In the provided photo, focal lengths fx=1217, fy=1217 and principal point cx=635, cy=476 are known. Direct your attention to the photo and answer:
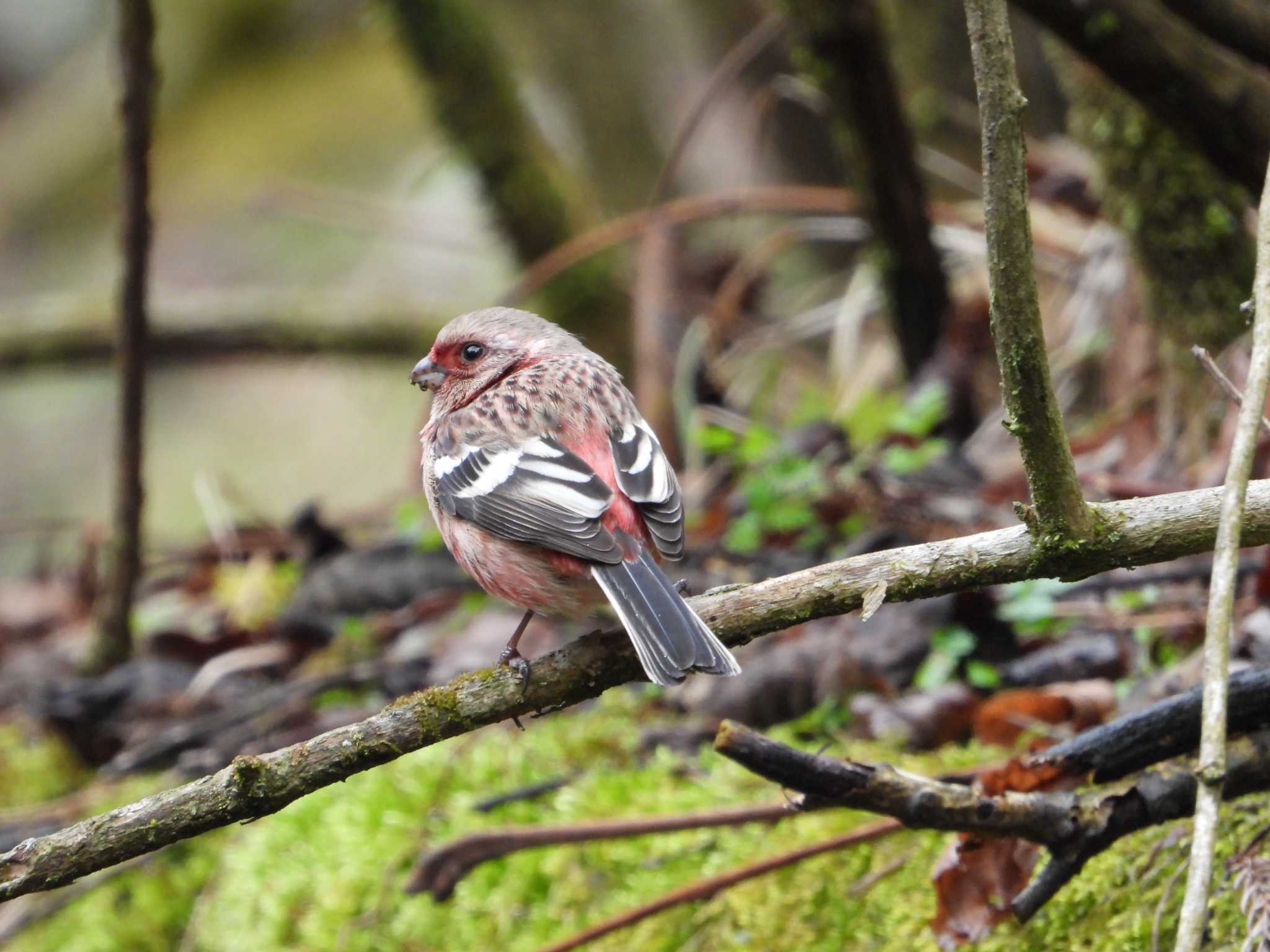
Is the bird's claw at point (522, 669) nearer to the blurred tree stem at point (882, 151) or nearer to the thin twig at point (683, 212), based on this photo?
the blurred tree stem at point (882, 151)

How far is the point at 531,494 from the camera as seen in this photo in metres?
3.13

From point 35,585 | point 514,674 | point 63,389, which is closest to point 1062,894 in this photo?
point 514,674

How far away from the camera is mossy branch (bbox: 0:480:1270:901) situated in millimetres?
2061

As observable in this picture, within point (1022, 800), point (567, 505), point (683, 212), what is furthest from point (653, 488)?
point (683, 212)

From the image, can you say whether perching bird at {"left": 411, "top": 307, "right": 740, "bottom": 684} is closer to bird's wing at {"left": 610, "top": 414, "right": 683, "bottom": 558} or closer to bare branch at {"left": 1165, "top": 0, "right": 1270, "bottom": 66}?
bird's wing at {"left": 610, "top": 414, "right": 683, "bottom": 558}

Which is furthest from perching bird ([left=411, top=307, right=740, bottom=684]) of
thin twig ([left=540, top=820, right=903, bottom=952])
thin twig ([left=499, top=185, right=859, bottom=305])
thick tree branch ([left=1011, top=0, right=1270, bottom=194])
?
thin twig ([left=499, top=185, right=859, bottom=305])

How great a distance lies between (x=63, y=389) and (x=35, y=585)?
6.27 meters

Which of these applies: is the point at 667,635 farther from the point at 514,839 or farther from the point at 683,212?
the point at 683,212

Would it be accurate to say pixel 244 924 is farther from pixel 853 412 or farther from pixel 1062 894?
pixel 853 412

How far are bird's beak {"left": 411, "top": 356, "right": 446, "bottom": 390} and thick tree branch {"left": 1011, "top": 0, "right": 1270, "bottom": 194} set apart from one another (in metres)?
2.09

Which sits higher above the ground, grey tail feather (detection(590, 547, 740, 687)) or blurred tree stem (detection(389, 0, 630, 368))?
blurred tree stem (detection(389, 0, 630, 368))

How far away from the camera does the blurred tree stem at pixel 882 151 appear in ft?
16.6

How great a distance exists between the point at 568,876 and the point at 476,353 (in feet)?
5.60

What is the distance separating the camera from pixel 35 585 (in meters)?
8.05
